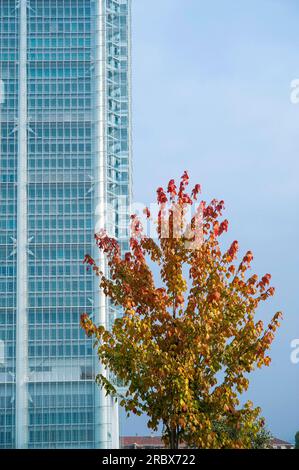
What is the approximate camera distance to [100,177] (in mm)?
90750

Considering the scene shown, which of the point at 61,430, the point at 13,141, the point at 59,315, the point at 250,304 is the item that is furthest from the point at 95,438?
the point at 250,304

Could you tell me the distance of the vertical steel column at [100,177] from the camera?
86125 millimetres

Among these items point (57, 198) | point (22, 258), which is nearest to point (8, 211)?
point (57, 198)

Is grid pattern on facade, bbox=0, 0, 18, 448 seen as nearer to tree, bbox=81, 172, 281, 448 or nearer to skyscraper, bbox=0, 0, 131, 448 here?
skyscraper, bbox=0, 0, 131, 448

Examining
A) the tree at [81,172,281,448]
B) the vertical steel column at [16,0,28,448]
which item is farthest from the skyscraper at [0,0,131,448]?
the tree at [81,172,281,448]

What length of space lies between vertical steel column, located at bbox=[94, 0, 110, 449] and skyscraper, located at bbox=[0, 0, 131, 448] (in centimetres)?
12

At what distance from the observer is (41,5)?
94500 mm

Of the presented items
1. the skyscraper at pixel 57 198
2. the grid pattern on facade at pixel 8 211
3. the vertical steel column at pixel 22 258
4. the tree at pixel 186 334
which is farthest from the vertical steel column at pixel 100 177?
the tree at pixel 186 334

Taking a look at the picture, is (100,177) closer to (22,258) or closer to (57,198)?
(57,198)

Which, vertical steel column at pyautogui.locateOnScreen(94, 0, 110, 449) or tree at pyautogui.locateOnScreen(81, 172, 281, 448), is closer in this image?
tree at pyautogui.locateOnScreen(81, 172, 281, 448)

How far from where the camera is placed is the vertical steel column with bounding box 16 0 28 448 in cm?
8631

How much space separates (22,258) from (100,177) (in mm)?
11520

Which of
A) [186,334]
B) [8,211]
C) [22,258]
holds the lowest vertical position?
[186,334]

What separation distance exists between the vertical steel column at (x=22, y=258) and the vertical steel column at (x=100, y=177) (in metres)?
7.11
